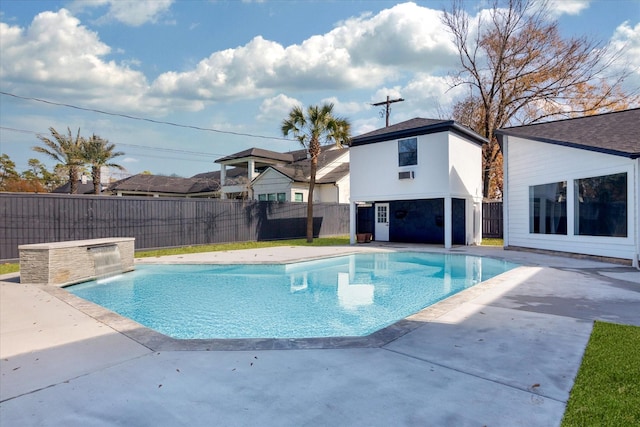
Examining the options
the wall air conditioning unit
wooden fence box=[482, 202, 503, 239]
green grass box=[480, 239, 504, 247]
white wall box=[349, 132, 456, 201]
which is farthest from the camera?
wooden fence box=[482, 202, 503, 239]

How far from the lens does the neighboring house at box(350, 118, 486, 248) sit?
48.1ft

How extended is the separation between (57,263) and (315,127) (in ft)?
38.4

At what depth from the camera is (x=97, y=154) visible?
22.4 metres

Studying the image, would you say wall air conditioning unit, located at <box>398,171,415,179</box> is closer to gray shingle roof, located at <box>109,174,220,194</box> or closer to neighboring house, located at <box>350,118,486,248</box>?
neighboring house, located at <box>350,118,486,248</box>

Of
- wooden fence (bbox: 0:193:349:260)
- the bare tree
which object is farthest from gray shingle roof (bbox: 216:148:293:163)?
the bare tree

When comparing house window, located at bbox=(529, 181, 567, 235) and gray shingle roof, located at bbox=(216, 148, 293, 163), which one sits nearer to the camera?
house window, located at bbox=(529, 181, 567, 235)

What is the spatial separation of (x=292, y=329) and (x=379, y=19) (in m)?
14.3

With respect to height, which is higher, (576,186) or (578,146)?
(578,146)

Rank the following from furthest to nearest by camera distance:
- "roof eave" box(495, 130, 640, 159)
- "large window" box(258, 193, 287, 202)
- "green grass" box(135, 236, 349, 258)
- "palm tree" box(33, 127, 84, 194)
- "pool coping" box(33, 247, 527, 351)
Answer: "large window" box(258, 193, 287, 202)
"palm tree" box(33, 127, 84, 194)
"green grass" box(135, 236, 349, 258)
"roof eave" box(495, 130, 640, 159)
"pool coping" box(33, 247, 527, 351)

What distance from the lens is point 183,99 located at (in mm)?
21016

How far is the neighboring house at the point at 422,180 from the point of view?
577 inches

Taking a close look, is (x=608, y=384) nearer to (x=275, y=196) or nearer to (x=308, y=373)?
(x=308, y=373)

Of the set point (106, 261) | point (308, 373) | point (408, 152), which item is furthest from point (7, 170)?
point (308, 373)

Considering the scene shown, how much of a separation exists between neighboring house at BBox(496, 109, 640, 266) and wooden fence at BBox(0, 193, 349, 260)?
10471mm
